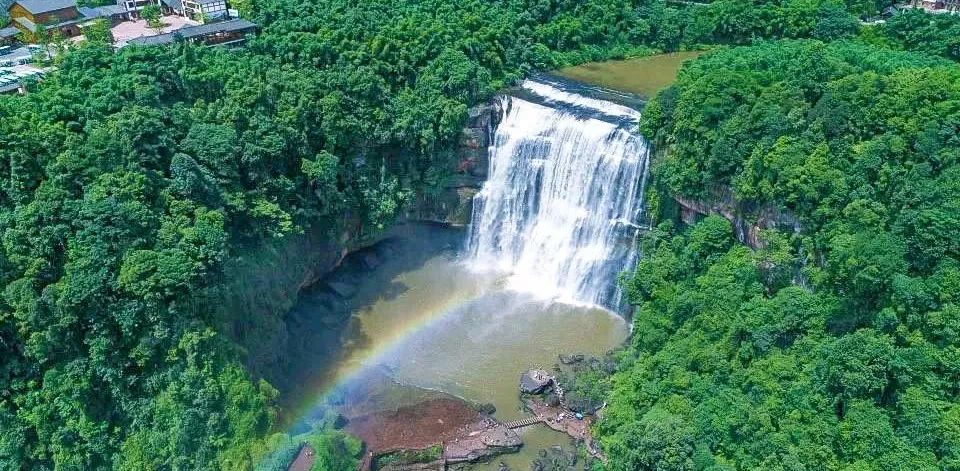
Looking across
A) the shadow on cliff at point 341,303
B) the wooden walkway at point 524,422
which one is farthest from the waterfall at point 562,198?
the wooden walkway at point 524,422

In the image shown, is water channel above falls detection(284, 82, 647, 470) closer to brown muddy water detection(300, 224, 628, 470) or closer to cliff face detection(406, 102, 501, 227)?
brown muddy water detection(300, 224, 628, 470)

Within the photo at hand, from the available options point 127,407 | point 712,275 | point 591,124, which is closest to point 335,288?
point 127,407

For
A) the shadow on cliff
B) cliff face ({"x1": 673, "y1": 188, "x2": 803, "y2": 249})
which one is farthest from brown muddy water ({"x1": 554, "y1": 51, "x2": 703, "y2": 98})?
the shadow on cliff

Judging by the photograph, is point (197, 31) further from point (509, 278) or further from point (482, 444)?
point (482, 444)

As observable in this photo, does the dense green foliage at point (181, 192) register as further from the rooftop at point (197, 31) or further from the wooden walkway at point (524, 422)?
the wooden walkway at point (524, 422)

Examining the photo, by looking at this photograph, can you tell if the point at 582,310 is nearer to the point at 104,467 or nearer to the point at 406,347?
the point at 406,347
